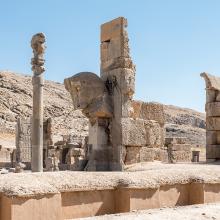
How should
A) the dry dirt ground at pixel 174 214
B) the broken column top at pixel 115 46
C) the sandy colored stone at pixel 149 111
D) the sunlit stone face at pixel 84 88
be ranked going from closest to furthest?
the dry dirt ground at pixel 174 214 < the sunlit stone face at pixel 84 88 < the broken column top at pixel 115 46 < the sandy colored stone at pixel 149 111

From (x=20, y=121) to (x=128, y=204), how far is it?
19.8 metres

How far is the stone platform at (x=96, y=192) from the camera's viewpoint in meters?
3.96

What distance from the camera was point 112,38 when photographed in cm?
948

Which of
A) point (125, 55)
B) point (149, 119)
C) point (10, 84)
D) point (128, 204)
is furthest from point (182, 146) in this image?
point (10, 84)

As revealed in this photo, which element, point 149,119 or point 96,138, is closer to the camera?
point 96,138

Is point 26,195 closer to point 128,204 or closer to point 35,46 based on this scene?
point 128,204

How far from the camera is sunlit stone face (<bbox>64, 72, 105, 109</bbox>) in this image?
9047 mm

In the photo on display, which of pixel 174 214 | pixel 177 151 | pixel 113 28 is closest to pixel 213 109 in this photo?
pixel 113 28

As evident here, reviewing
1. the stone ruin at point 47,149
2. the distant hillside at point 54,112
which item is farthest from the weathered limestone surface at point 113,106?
the distant hillside at point 54,112

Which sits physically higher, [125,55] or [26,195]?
[125,55]

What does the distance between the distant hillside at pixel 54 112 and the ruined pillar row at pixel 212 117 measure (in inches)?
1347

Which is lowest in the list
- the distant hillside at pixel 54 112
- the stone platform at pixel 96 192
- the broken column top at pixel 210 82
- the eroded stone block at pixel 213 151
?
the stone platform at pixel 96 192

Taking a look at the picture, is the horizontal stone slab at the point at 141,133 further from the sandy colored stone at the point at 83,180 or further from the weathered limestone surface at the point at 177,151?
the weathered limestone surface at the point at 177,151

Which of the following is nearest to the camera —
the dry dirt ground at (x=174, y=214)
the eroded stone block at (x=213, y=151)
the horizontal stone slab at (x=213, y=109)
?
the dry dirt ground at (x=174, y=214)
